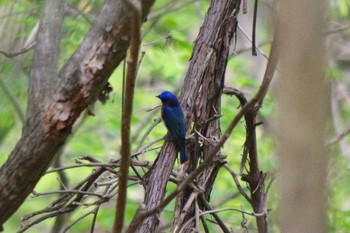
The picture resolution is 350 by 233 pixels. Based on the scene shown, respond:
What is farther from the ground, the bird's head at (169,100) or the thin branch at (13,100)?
the thin branch at (13,100)

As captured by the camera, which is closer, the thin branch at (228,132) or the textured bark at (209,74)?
the thin branch at (228,132)

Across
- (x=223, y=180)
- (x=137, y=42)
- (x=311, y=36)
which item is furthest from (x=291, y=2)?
(x=223, y=180)

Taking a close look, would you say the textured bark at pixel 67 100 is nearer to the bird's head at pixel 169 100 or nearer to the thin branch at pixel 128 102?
the thin branch at pixel 128 102

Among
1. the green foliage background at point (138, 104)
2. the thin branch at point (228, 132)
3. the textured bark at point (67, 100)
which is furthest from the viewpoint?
the green foliage background at point (138, 104)

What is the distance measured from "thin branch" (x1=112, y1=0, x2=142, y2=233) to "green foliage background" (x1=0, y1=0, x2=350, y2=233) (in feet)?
7.00

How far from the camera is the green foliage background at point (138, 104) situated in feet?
16.9

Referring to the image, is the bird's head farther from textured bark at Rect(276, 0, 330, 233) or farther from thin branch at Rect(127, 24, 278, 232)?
textured bark at Rect(276, 0, 330, 233)

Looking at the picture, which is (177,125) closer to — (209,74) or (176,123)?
(176,123)

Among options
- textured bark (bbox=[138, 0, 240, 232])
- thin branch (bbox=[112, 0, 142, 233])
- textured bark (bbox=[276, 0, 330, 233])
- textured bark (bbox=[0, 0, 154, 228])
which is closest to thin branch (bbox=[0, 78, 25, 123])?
textured bark (bbox=[138, 0, 240, 232])

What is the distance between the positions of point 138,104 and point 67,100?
5051 mm

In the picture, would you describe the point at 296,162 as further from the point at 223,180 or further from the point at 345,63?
the point at 345,63

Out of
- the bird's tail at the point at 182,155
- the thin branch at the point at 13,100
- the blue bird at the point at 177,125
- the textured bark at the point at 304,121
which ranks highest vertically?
the thin branch at the point at 13,100

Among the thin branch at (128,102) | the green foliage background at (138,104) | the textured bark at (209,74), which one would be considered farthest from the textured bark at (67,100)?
the green foliage background at (138,104)

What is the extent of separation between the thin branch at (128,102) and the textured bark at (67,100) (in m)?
0.22
